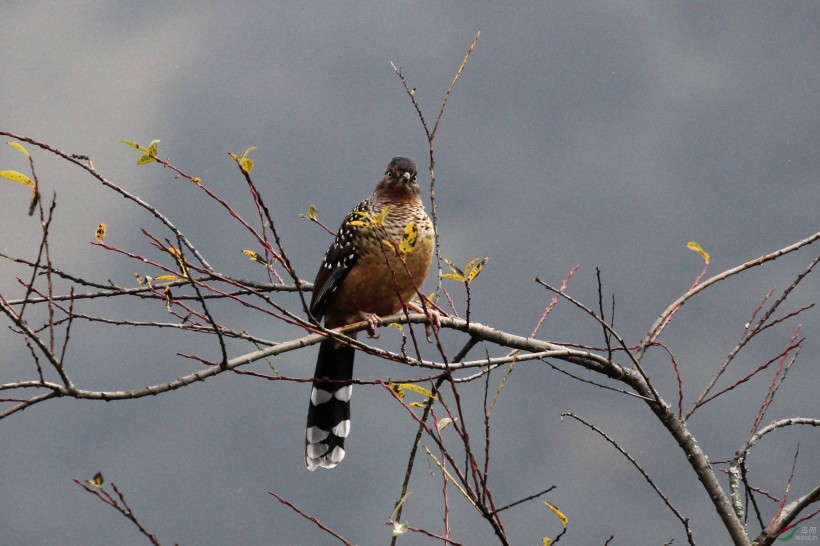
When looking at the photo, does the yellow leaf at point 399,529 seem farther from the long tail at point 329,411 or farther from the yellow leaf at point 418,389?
the long tail at point 329,411

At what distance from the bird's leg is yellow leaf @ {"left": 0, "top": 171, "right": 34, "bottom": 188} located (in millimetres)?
2153

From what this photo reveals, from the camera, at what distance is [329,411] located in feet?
19.3

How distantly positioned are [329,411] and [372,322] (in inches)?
41.1

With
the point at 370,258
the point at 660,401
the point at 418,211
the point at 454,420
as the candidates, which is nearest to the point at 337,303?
the point at 370,258

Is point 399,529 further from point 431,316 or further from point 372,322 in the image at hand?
point 372,322

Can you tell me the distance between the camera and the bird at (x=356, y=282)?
17.3 ft

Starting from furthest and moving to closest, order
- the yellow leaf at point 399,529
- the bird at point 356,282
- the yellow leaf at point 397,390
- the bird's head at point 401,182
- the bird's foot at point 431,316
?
the bird's head at point 401,182, the bird at point 356,282, the bird's foot at point 431,316, the yellow leaf at point 397,390, the yellow leaf at point 399,529

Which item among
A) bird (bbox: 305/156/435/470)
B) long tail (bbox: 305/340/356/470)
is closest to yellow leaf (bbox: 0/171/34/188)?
bird (bbox: 305/156/435/470)

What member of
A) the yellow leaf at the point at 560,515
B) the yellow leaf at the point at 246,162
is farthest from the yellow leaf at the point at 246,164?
the yellow leaf at the point at 560,515

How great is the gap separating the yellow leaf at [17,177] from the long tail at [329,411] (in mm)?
2571

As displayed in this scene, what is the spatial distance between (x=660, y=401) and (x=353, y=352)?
2.14m

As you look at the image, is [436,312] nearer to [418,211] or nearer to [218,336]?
[418,211]

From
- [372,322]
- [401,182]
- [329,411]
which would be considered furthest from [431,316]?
[329,411]

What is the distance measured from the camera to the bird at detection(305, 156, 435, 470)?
526cm
